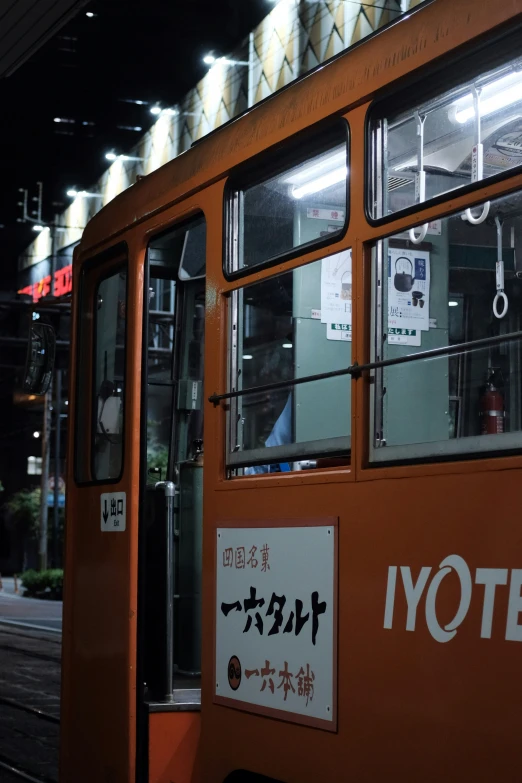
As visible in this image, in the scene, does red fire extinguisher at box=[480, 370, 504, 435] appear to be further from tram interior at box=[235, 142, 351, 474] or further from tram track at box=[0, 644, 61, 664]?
tram track at box=[0, 644, 61, 664]

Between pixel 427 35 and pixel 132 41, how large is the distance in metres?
25.2

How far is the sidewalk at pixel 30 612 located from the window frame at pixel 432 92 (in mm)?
16729

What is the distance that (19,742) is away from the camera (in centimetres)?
774

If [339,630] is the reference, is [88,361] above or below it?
above

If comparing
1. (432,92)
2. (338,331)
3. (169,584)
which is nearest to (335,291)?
(338,331)

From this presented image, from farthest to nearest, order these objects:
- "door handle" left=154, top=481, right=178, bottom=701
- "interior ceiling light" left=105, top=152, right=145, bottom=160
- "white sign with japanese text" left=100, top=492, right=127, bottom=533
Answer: "interior ceiling light" left=105, top=152, right=145, bottom=160
"white sign with japanese text" left=100, top=492, right=127, bottom=533
"door handle" left=154, top=481, right=178, bottom=701

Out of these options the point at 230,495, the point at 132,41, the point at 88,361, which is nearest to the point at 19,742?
the point at 88,361

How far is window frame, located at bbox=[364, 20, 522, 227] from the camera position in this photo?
246cm

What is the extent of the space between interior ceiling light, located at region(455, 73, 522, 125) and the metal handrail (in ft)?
1.82

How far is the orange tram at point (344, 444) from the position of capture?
243cm

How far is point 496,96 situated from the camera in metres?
2.54

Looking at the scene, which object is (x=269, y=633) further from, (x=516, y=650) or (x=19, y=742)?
(x=19, y=742)

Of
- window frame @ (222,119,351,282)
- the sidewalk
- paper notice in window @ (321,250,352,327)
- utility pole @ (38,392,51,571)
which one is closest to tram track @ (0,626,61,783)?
window frame @ (222,119,351,282)

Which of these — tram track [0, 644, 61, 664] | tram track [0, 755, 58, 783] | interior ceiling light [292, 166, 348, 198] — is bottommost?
tram track [0, 644, 61, 664]
